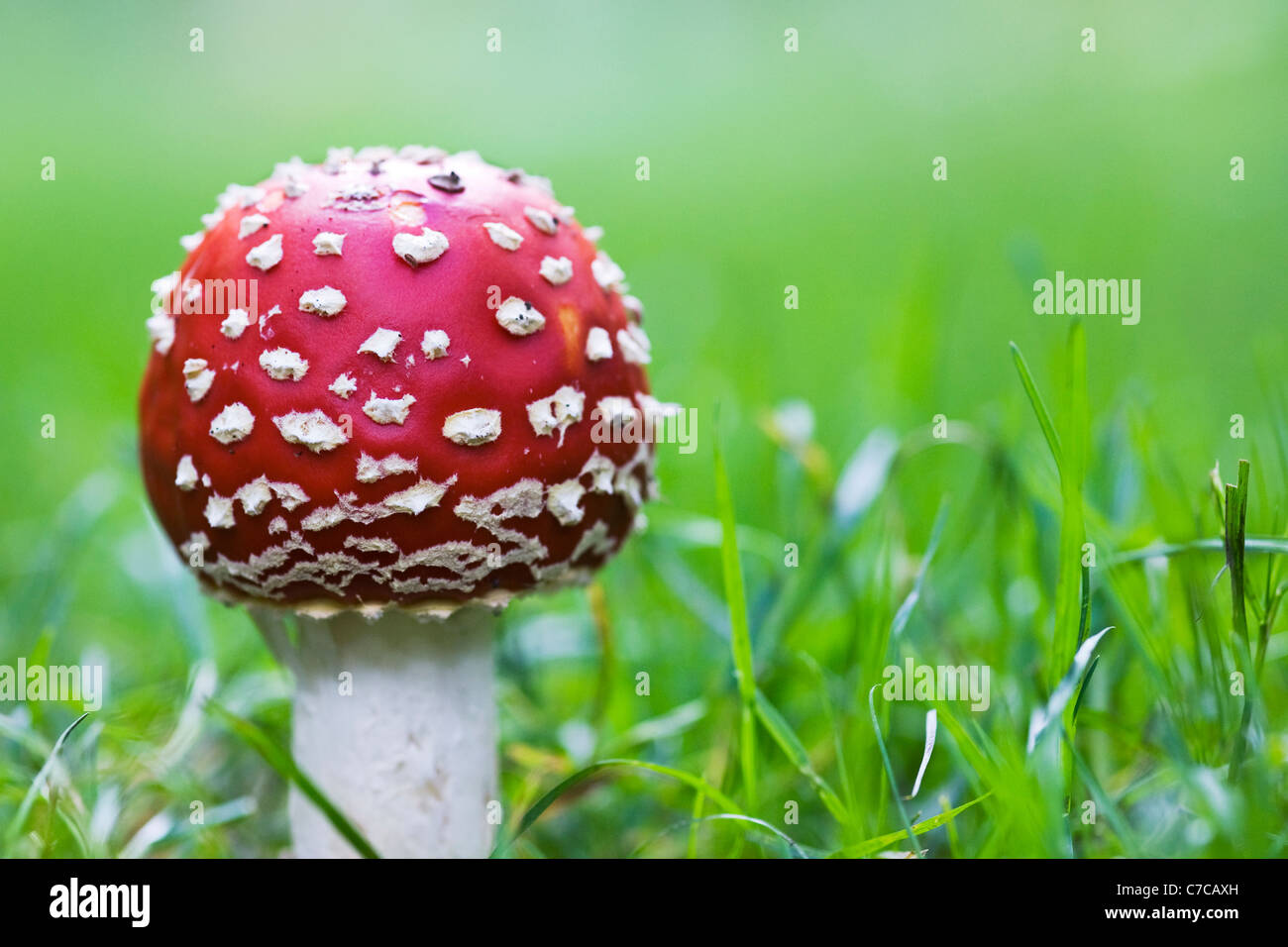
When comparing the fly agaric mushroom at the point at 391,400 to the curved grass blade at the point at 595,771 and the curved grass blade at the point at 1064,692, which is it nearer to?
the curved grass blade at the point at 595,771

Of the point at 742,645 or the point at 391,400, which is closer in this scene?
the point at 391,400

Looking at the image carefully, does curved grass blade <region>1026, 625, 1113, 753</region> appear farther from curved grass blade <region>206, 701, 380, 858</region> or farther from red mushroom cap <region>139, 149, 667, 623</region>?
curved grass blade <region>206, 701, 380, 858</region>

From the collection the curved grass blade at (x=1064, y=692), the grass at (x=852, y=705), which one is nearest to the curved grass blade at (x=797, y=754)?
the grass at (x=852, y=705)

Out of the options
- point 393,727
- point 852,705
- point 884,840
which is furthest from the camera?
point 852,705

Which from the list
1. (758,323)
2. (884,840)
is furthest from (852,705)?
(758,323)

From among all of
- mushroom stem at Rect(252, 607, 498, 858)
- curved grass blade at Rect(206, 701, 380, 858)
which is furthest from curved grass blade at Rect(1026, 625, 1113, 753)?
curved grass blade at Rect(206, 701, 380, 858)

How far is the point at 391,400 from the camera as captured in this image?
1765 millimetres

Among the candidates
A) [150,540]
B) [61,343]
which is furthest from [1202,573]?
[61,343]

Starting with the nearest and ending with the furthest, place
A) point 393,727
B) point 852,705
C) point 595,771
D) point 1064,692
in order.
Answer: point 1064,692 < point 595,771 < point 393,727 < point 852,705

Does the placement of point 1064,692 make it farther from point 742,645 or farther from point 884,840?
point 742,645

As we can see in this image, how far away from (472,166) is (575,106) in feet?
20.5

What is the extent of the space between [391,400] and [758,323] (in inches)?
93.5

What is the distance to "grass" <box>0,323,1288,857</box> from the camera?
68.3 inches
